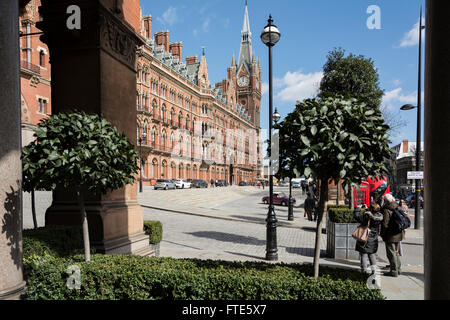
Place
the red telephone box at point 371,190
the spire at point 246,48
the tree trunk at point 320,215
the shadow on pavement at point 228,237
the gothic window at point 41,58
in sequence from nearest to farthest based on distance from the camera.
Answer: the tree trunk at point 320,215, the shadow on pavement at point 228,237, the red telephone box at point 371,190, the gothic window at point 41,58, the spire at point 246,48

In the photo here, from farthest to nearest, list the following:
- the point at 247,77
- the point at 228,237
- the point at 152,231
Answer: the point at 247,77, the point at 228,237, the point at 152,231

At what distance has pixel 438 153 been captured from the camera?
8.43 feet

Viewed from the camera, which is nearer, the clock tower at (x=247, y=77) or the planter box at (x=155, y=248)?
the planter box at (x=155, y=248)

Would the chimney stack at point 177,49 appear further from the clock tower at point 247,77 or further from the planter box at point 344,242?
the planter box at point 344,242

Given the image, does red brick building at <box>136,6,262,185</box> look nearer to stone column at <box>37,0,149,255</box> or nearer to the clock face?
the clock face

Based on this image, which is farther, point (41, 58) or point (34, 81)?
point (41, 58)

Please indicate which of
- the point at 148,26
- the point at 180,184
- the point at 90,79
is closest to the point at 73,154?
the point at 90,79

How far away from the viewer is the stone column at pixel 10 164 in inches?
162

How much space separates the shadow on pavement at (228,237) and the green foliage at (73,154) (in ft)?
26.8

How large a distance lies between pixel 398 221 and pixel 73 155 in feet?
23.3

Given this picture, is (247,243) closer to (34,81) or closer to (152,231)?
A: (152,231)

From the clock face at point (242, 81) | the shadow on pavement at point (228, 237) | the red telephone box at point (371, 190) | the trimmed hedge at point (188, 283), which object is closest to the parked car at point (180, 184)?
the red telephone box at point (371, 190)

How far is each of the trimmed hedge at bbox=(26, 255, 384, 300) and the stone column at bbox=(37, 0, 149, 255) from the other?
76.4 inches
